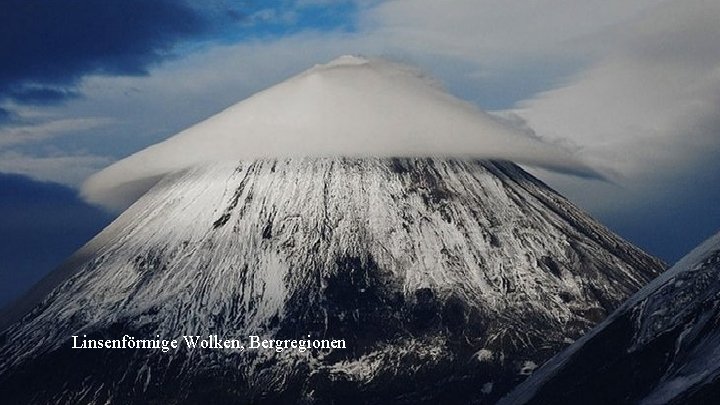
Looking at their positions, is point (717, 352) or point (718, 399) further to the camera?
point (717, 352)
